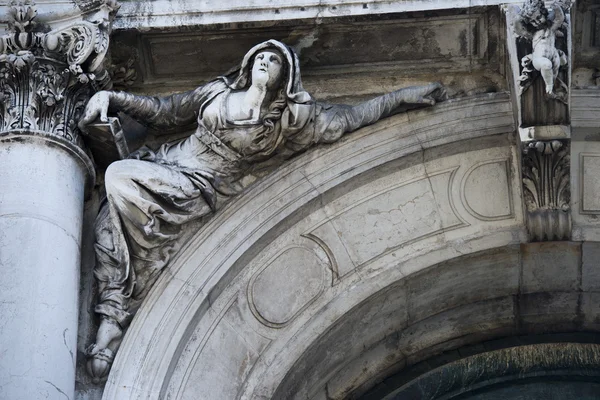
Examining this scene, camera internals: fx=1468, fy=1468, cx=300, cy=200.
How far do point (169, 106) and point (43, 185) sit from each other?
3.63 ft

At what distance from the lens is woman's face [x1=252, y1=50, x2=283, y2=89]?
9.02 m

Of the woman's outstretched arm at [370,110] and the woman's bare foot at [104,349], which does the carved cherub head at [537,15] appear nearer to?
the woman's outstretched arm at [370,110]

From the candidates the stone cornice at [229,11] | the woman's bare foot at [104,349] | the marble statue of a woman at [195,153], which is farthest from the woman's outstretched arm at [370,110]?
the woman's bare foot at [104,349]

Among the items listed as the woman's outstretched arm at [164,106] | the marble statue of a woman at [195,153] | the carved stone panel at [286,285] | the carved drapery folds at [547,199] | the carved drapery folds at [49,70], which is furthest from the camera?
the carved drapery folds at [547,199]

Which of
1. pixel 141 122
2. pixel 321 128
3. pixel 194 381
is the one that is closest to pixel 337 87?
pixel 321 128

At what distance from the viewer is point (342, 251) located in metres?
9.24

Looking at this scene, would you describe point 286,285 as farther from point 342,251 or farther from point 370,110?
point 370,110

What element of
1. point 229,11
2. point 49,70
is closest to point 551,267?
point 229,11

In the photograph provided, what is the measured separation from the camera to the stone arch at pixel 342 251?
8.77m

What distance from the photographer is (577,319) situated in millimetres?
9820

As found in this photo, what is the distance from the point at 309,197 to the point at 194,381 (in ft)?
4.63

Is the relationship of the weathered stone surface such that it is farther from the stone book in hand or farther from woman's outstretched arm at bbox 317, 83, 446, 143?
the stone book in hand

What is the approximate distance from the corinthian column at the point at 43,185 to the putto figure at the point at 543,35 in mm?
2568

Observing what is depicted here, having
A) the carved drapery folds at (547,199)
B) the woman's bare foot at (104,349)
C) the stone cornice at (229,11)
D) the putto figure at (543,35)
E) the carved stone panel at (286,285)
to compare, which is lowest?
the woman's bare foot at (104,349)
